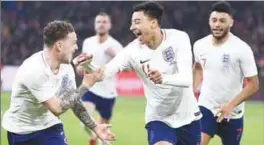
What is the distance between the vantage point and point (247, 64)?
9242mm

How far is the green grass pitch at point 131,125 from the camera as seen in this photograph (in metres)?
15.2

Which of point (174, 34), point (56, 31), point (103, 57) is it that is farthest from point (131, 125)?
point (56, 31)

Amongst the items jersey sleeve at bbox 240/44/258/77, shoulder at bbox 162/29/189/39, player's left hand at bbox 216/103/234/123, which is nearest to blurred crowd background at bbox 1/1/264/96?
jersey sleeve at bbox 240/44/258/77

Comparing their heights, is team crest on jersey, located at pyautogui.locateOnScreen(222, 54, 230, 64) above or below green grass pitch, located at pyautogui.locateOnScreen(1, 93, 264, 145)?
above

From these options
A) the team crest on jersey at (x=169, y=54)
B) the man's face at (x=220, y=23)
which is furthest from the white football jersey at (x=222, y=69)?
the team crest on jersey at (x=169, y=54)

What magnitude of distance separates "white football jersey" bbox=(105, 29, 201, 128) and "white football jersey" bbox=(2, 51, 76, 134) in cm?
60

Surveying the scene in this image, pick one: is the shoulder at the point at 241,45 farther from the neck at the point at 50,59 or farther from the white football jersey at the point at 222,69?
the neck at the point at 50,59

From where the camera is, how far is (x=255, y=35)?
31.0 metres

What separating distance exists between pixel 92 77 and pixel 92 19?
2394 centimetres

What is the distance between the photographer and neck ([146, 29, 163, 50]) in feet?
26.5

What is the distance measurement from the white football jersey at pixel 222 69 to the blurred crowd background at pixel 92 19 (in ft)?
67.8

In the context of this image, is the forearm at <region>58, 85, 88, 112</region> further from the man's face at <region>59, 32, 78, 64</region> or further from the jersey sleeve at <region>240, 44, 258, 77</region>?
the jersey sleeve at <region>240, 44, 258, 77</region>

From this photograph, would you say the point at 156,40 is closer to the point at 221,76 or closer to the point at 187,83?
the point at 187,83

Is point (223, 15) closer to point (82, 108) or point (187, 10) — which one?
point (82, 108)
